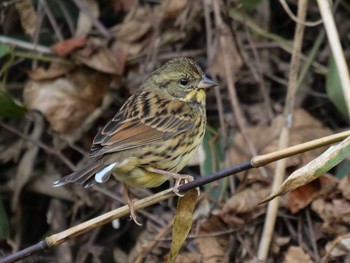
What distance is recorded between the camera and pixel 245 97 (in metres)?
4.63

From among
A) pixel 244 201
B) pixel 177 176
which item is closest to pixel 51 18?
pixel 244 201

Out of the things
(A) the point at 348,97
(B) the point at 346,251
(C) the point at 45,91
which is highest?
(A) the point at 348,97

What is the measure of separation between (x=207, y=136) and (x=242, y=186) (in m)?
0.39

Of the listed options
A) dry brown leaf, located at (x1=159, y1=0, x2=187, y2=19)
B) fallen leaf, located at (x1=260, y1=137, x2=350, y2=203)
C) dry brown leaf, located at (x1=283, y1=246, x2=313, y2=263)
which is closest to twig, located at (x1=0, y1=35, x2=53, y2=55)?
dry brown leaf, located at (x1=159, y1=0, x2=187, y2=19)

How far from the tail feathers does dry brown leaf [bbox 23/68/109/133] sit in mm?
1324

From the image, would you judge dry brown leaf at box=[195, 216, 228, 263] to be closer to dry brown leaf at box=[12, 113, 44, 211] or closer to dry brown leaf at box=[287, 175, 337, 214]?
dry brown leaf at box=[287, 175, 337, 214]

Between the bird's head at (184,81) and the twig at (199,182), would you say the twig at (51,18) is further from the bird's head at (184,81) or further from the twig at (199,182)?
the twig at (199,182)

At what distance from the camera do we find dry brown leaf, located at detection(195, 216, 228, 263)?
12.8ft

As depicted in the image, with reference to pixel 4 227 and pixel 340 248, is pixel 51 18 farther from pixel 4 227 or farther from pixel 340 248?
pixel 340 248

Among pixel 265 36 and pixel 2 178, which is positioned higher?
pixel 265 36

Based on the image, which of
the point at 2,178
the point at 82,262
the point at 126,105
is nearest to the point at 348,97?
the point at 126,105

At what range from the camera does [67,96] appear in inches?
170

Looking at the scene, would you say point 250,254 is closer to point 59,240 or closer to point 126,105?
point 126,105

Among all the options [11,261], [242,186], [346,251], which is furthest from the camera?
[242,186]
